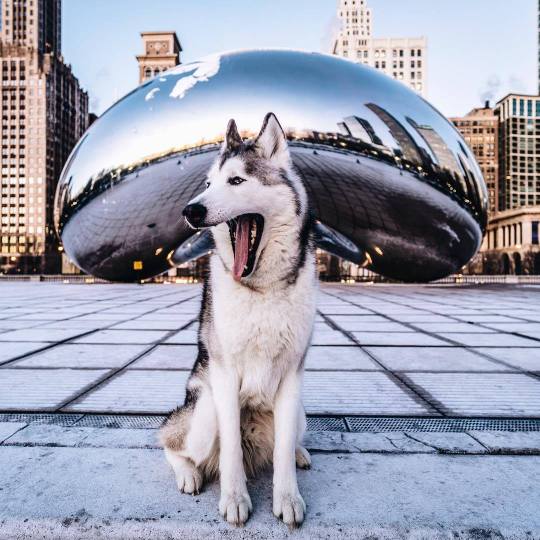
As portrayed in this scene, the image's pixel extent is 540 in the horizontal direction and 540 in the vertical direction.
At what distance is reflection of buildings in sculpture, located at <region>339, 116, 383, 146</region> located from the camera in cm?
841

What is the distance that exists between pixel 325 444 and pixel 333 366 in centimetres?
154

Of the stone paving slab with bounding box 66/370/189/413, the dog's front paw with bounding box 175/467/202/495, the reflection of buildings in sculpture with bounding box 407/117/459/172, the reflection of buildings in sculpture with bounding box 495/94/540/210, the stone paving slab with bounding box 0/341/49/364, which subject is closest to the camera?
the dog's front paw with bounding box 175/467/202/495

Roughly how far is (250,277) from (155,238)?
834cm

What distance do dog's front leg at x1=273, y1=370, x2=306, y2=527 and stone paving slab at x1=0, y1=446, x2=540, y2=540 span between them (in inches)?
2.0

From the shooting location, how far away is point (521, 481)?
178cm

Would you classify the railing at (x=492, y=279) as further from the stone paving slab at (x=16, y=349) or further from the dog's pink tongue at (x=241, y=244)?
Result: the dog's pink tongue at (x=241, y=244)

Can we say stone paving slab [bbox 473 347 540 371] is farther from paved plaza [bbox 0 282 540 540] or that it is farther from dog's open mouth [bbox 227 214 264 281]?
dog's open mouth [bbox 227 214 264 281]

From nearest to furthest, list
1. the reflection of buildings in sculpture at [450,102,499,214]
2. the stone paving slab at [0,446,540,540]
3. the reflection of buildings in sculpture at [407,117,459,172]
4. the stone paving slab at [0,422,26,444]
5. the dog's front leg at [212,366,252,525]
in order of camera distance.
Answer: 1. the stone paving slab at [0,446,540,540]
2. the dog's front leg at [212,366,252,525]
3. the stone paving slab at [0,422,26,444]
4. the reflection of buildings in sculpture at [407,117,459,172]
5. the reflection of buildings in sculpture at [450,102,499,214]

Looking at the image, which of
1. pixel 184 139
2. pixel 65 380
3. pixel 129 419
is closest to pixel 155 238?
pixel 184 139

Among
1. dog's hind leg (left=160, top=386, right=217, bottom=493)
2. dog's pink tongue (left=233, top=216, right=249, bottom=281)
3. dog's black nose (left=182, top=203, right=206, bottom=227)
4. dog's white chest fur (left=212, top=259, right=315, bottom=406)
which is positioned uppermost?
dog's black nose (left=182, top=203, right=206, bottom=227)

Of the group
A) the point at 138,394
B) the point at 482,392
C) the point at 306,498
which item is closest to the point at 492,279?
the point at 482,392

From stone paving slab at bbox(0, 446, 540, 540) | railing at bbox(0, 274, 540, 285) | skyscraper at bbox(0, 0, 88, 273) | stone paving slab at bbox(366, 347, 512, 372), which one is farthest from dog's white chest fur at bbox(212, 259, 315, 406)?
A: skyscraper at bbox(0, 0, 88, 273)

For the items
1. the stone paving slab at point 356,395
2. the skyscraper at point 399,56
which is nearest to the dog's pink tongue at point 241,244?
the stone paving slab at point 356,395

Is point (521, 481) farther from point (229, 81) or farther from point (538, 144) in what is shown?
point (538, 144)
